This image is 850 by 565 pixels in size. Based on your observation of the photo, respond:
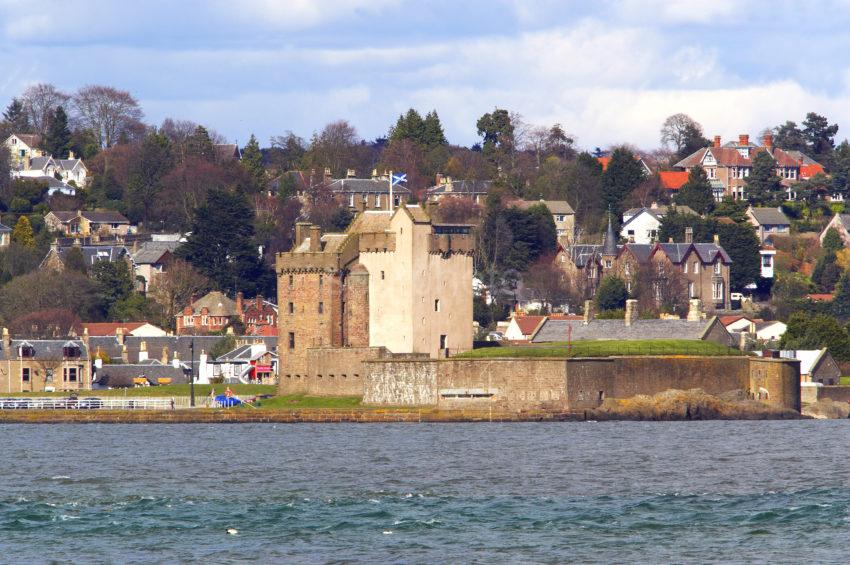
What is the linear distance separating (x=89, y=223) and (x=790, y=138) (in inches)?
Answer: 2562

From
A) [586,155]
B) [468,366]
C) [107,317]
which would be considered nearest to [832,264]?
[586,155]

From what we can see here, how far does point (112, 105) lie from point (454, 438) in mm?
103767

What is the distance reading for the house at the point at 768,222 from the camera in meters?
139

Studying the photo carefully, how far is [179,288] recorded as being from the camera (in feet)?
383

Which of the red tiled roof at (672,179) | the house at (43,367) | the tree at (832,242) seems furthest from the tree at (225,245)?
the red tiled roof at (672,179)

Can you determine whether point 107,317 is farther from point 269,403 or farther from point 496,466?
point 496,466

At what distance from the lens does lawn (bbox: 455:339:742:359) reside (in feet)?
257

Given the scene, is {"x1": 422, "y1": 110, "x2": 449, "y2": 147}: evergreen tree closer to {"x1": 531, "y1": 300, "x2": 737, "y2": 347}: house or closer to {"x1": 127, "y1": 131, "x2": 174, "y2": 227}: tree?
{"x1": 127, "y1": 131, "x2": 174, "y2": 227}: tree

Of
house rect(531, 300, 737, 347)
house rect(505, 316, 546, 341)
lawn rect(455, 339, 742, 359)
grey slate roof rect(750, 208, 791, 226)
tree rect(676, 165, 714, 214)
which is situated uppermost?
tree rect(676, 165, 714, 214)

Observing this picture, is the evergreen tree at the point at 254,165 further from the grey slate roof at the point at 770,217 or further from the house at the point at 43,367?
the house at the point at 43,367

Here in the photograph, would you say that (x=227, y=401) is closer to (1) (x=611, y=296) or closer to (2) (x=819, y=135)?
(1) (x=611, y=296)

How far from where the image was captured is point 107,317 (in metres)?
117

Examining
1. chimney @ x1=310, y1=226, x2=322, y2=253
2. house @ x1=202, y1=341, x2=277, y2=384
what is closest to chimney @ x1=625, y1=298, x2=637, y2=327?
chimney @ x1=310, y1=226, x2=322, y2=253

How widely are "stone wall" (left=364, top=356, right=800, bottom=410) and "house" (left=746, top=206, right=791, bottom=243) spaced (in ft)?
197
